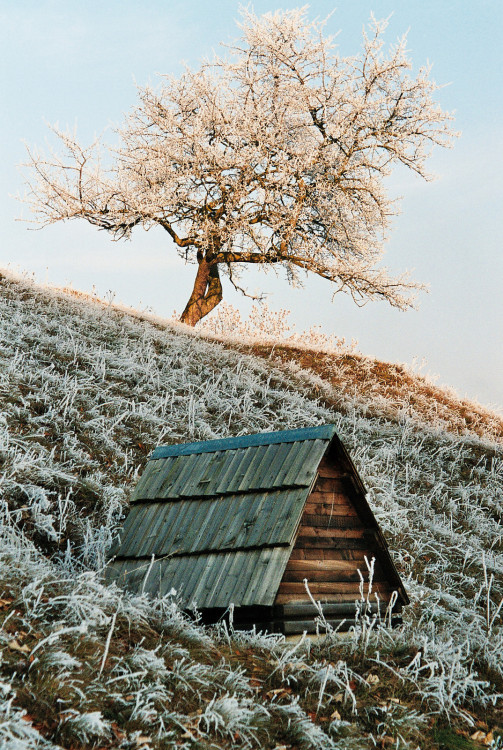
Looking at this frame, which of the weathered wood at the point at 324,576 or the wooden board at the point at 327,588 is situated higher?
the weathered wood at the point at 324,576

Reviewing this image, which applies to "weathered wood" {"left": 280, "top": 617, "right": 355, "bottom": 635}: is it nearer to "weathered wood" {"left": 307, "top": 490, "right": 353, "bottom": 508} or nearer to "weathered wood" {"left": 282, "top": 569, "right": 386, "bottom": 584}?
"weathered wood" {"left": 282, "top": 569, "right": 386, "bottom": 584}

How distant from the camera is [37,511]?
7430 millimetres

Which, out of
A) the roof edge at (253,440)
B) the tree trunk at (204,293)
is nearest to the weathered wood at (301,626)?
the roof edge at (253,440)

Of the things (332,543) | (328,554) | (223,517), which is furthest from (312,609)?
(223,517)

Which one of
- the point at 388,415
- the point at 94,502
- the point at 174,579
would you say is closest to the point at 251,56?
the point at 388,415

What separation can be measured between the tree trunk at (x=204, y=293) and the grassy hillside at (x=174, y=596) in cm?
474

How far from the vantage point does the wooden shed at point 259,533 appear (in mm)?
5723

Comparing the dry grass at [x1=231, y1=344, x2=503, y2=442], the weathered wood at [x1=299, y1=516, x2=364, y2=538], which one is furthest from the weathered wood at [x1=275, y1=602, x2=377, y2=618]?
the dry grass at [x1=231, y1=344, x2=503, y2=442]

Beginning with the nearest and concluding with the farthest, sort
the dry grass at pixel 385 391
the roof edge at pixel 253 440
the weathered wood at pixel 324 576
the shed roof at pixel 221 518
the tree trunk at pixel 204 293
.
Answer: the shed roof at pixel 221 518, the weathered wood at pixel 324 576, the roof edge at pixel 253 440, the dry grass at pixel 385 391, the tree trunk at pixel 204 293

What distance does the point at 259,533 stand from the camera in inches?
228

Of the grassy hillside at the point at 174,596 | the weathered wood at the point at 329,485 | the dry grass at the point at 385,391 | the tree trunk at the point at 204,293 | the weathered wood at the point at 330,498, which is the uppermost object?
the tree trunk at the point at 204,293

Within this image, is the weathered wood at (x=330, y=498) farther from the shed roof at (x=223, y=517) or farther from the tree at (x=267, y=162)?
the tree at (x=267, y=162)

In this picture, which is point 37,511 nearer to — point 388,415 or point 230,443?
point 230,443

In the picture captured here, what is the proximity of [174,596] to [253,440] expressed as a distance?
1581 mm
